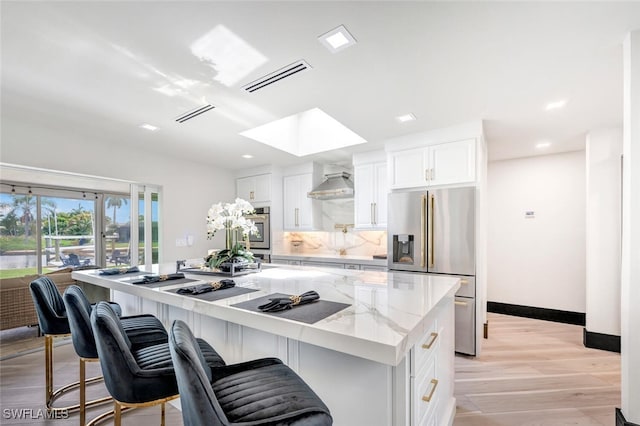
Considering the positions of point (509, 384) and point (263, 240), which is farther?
point (263, 240)

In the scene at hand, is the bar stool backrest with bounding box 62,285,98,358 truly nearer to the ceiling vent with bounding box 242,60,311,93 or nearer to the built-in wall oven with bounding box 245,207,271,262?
the ceiling vent with bounding box 242,60,311,93

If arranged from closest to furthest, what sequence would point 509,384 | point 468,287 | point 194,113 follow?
point 509,384 < point 194,113 < point 468,287

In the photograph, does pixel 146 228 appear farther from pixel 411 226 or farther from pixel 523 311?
pixel 523 311

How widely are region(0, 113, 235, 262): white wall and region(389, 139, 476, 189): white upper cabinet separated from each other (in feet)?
10.9

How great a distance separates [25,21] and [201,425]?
2.27 metres

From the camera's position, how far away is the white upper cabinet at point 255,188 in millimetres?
5281

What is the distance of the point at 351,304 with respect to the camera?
1446 mm

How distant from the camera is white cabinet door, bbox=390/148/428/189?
11.7ft

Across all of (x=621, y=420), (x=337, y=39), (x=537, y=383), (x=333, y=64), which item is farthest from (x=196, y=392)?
(x=537, y=383)

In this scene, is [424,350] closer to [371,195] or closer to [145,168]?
[371,195]

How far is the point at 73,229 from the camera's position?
565 centimetres

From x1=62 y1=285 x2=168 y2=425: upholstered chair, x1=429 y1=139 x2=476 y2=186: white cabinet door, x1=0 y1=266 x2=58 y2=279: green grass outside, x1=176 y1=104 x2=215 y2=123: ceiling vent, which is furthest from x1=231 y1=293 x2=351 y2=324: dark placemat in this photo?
x1=0 y1=266 x2=58 y2=279: green grass outside

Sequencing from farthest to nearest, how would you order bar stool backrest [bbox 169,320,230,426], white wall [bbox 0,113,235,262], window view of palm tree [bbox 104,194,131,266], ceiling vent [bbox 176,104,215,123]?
1. window view of palm tree [bbox 104,194,131,266]
2. white wall [bbox 0,113,235,262]
3. ceiling vent [bbox 176,104,215,123]
4. bar stool backrest [bbox 169,320,230,426]

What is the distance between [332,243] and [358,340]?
4227 millimetres
